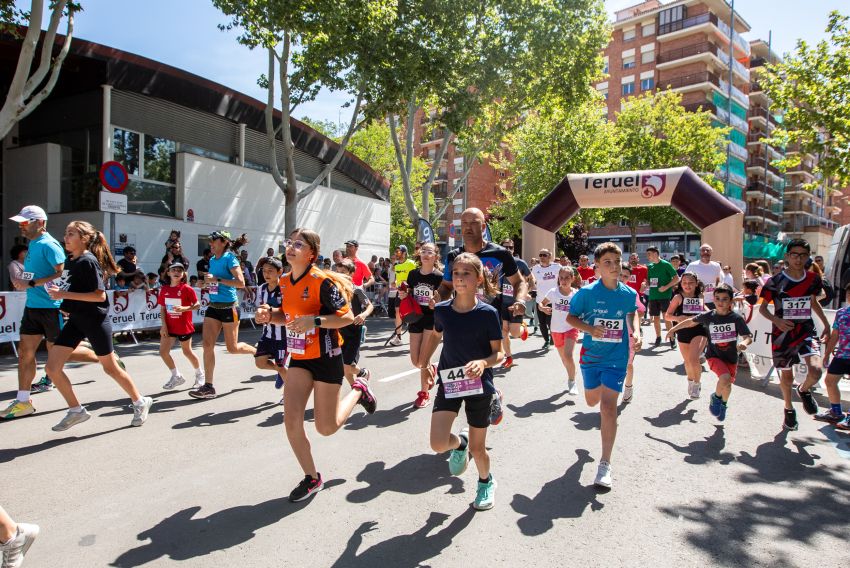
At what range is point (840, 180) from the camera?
15.0 m

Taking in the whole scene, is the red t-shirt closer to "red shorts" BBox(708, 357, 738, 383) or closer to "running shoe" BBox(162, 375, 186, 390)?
"running shoe" BBox(162, 375, 186, 390)

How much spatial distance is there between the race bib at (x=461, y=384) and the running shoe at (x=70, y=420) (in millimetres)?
3926

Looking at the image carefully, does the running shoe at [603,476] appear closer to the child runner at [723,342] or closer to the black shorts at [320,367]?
the black shorts at [320,367]

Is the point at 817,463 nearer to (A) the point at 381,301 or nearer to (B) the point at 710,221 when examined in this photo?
(B) the point at 710,221

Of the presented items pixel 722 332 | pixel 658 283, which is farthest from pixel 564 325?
pixel 658 283

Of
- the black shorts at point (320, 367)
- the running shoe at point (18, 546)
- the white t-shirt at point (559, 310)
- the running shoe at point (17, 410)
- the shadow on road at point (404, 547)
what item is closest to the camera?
the running shoe at point (18, 546)

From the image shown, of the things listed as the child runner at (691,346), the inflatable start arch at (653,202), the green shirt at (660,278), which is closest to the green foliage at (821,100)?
the inflatable start arch at (653,202)

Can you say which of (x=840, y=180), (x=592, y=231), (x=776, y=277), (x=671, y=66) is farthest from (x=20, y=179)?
(x=671, y=66)

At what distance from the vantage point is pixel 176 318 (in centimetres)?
733

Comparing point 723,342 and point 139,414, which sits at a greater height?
point 723,342

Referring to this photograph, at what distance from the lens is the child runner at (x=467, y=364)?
386cm

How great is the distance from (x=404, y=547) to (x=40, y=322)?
16.0ft

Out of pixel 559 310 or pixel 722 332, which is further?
pixel 559 310

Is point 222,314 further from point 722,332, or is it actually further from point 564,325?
point 722,332
